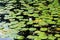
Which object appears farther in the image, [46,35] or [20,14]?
[20,14]

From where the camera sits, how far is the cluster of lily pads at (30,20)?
215 cm

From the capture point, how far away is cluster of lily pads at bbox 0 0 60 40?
215 centimetres

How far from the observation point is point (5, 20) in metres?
2.53

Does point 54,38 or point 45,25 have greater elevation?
point 45,25

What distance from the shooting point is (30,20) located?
8.07 ft

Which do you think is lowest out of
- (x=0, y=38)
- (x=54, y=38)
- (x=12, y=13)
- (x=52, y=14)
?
(x=54, y=38)

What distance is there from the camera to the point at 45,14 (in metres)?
2.62

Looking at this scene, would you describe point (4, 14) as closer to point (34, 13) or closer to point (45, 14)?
point (34, 13)

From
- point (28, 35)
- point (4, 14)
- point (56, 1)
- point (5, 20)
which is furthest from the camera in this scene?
point (56, 1)

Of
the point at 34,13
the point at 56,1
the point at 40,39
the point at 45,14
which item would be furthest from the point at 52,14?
the point at 40,39

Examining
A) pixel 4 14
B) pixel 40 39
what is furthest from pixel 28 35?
pixel 4 14

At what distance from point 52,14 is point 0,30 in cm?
88

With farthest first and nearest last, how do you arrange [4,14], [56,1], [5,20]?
[56,1]
[4,14]
[5,20]

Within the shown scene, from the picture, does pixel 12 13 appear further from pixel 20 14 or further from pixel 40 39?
pixel 40 39
